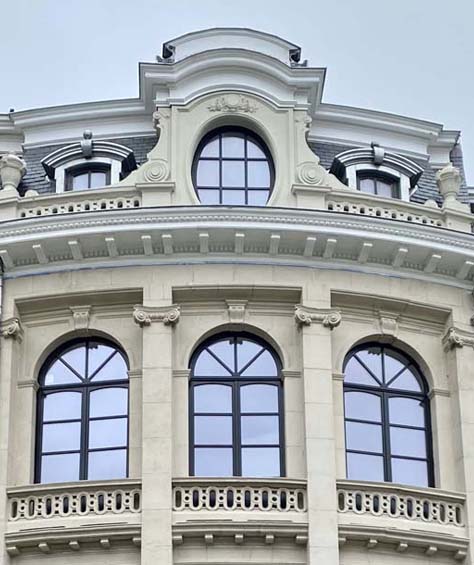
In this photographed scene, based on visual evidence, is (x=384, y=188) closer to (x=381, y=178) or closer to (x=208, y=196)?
(x=381, y=178)

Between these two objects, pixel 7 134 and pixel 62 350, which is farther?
pixel 7 134

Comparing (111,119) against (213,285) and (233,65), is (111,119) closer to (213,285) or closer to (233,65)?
(233,65)

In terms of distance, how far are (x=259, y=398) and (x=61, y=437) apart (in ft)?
12.4

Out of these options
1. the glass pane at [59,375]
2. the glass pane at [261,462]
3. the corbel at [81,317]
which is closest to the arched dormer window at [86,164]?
the corbel at [81,317]

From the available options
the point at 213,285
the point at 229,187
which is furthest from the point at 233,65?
the point at 213,285

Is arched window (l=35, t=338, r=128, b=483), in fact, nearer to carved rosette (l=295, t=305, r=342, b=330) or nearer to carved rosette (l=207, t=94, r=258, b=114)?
carved rosette (l=295, t=305, r=342, b=330)

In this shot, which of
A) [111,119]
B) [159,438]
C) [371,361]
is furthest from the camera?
[111,119]

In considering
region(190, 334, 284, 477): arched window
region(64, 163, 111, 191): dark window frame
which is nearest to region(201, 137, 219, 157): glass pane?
region(64, 163, 111, 191): dark window frame

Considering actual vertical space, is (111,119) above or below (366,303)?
above

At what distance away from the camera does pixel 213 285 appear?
32625mm

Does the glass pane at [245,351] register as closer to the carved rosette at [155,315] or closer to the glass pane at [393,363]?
the carved rosette at [155,315]

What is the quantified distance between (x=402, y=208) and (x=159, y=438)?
685cm

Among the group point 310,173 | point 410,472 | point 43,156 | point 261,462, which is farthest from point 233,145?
point 410,472

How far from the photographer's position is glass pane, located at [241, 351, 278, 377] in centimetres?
3266
